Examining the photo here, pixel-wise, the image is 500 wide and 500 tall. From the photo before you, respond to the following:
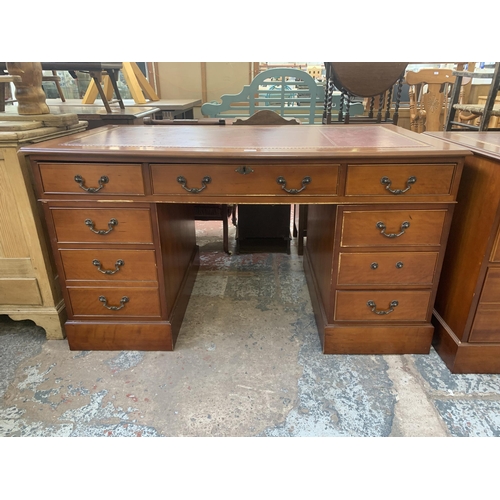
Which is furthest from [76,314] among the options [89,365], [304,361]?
[304,361]

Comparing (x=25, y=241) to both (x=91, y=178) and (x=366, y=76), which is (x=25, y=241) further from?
(x=366, y=76)

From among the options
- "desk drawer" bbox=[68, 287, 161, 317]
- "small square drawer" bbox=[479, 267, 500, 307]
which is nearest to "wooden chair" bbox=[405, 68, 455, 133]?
"small square drawer" bbox=[479, 267, 500, 307]

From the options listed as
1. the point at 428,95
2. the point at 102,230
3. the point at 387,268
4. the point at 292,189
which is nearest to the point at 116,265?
the point at 102,230

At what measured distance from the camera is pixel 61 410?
1362 millimetres

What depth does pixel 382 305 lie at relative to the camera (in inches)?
62.2

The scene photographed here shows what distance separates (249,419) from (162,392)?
38cm

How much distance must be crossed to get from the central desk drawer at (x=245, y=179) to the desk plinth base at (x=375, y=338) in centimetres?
62

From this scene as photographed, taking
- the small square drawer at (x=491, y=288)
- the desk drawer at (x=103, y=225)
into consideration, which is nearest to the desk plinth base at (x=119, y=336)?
the desk drawer at (x=103, y=225)

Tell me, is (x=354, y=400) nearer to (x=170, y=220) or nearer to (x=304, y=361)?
(x=304, y=361)

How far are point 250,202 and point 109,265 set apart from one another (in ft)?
2.21

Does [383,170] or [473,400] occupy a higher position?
A: [383,170]

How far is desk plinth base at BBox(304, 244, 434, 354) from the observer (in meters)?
1.61

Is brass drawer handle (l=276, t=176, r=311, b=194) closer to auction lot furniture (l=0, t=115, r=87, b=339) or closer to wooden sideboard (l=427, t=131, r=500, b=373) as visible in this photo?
wooden sideboard (l=427, t=131, r=500, b=373)

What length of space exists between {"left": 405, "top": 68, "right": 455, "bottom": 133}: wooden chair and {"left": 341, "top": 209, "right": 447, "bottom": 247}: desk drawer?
262cm
